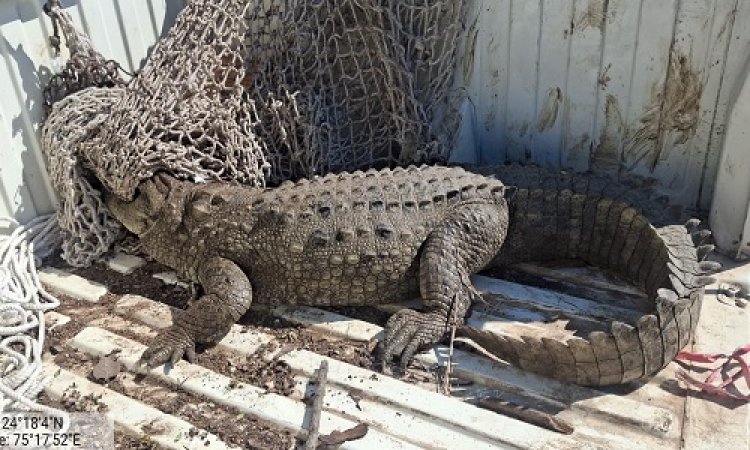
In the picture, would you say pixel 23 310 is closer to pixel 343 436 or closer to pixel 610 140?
pixel 343 436

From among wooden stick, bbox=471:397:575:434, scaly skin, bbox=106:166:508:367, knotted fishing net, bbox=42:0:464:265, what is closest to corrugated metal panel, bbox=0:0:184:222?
knotted fishing net, bbox=42:0:464:265

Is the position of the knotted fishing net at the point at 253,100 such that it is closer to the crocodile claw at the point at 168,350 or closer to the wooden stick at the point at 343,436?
the crocodile claw at the point at 168,350

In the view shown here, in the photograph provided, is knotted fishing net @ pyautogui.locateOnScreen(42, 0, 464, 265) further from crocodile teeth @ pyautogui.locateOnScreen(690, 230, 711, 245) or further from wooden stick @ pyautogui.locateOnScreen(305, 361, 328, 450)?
crocodile teeth @ pyautogui.locateOnScreen(690, 230, 711, 245)

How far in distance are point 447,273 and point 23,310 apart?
2127mm

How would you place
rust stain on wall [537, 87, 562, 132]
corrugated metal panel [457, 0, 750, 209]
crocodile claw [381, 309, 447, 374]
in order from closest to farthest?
crocodile claw [381, 309, 447, 374] < corrugated metal panel [457, 0, 750, 209] < rust stain on wall [537, 87, 562, 132]

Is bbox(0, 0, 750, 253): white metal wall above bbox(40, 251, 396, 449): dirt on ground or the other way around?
above

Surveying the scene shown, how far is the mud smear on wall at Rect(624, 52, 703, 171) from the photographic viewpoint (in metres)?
3.57

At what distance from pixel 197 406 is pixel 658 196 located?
98.2 inches

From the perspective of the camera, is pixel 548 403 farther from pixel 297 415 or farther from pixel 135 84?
pixel 135 84

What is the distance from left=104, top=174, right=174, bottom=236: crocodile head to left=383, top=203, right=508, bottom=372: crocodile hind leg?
136 cm

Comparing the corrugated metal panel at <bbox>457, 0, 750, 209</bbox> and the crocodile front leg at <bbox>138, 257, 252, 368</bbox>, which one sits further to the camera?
the corrugated metal panel at <bbox>457, 0, 750, 209</bbox>

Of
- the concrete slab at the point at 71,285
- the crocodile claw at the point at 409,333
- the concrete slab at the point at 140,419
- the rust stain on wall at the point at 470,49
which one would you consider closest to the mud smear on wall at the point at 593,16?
the rust stain on wall at the point at 470,49

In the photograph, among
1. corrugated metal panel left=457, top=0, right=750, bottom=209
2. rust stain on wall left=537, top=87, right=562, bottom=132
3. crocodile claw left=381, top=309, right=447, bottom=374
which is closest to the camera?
crocodile claw left=381, top=309, right=447, bottom=374

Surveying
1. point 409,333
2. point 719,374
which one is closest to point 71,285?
point 409,333
